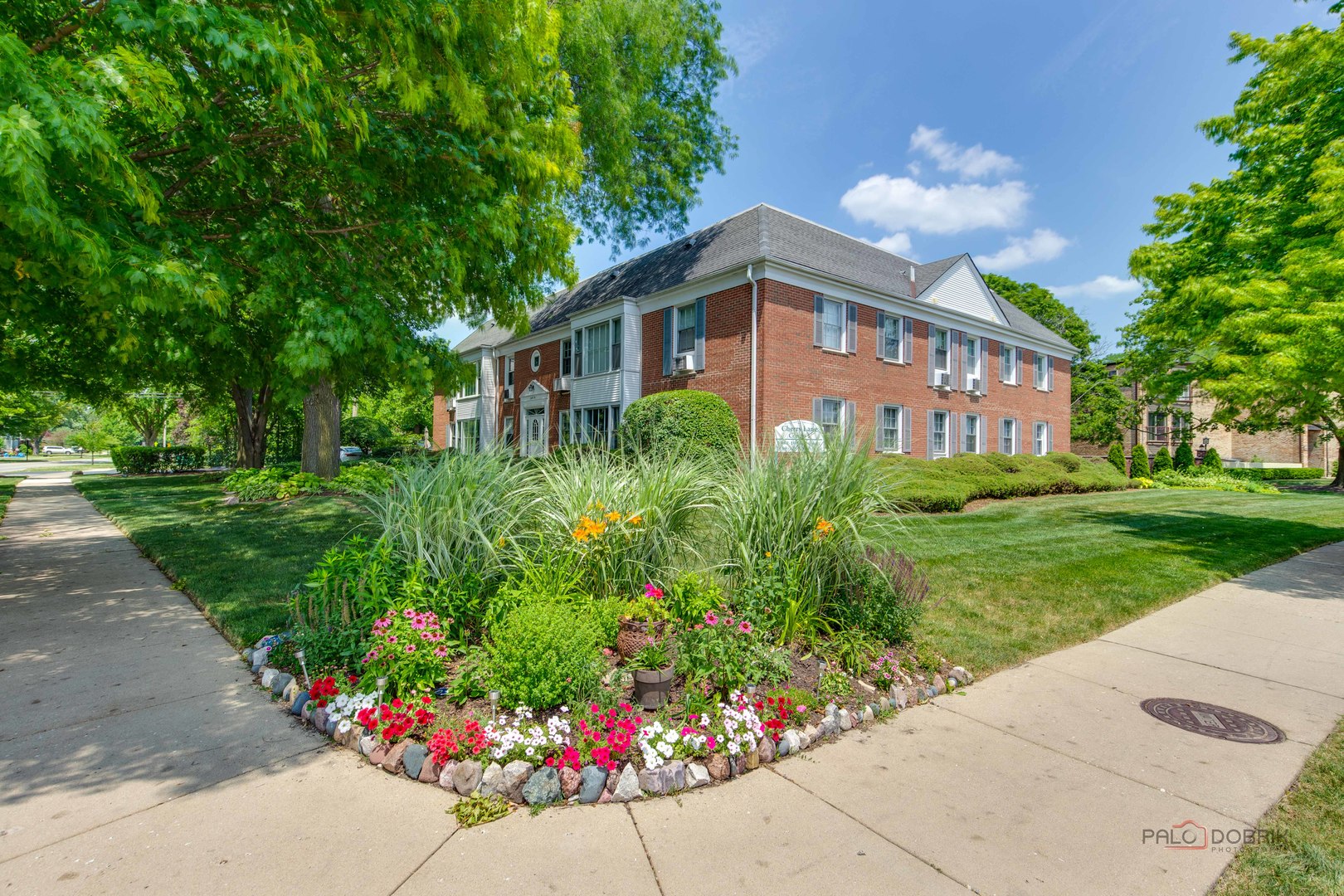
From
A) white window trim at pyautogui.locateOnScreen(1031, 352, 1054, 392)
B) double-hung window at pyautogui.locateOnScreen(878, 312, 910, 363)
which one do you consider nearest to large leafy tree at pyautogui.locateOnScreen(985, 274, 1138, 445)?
white window trim at pyautogui.locateOnScreen(1031, 352, 1054, 392)

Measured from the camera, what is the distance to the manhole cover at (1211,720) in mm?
3424

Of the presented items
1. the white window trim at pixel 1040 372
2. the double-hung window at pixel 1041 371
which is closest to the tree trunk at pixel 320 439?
the white window trim at pixel 1040 372

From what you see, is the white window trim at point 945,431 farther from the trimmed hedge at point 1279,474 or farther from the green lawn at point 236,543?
the trimmed hedge at point 1279,474

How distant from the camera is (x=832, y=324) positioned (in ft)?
53.5

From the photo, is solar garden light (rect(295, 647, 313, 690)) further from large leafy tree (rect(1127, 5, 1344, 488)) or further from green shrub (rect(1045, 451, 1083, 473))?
green shrub (rect(1045, 451, 1083, 473))

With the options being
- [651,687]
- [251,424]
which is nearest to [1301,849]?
[651,687]

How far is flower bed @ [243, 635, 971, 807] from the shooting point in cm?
276

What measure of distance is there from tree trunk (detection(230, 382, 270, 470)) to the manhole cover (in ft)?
73.0

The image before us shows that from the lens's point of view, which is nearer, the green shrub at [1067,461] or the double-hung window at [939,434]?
the double-hung window at [939,434]

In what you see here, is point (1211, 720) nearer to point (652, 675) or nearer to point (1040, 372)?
point (652, 675)

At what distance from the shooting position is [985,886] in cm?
220

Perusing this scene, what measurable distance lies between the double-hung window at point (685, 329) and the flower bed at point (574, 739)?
1383 centimetres

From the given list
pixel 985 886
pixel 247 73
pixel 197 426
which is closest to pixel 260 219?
A: pixel 247 73

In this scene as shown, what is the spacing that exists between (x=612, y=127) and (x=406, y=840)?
1241 centimetres
